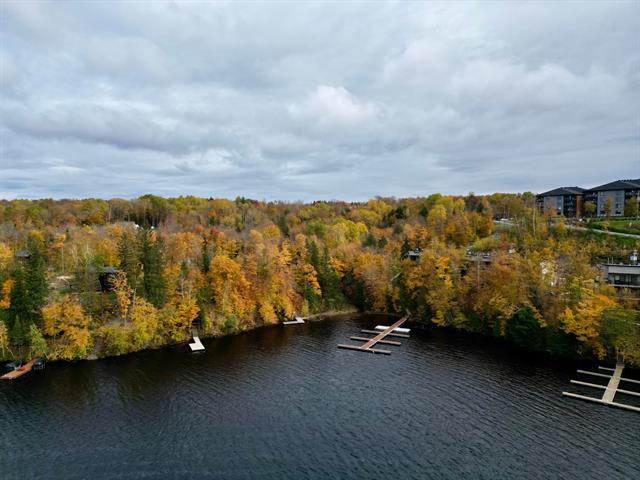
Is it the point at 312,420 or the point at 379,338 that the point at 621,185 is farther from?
the point at 312,420

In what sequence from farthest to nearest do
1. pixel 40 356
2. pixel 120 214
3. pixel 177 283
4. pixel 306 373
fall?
1. pixel 120 214
2. pixel 177 283
3. pixel 40 356
4. pixel 306 373

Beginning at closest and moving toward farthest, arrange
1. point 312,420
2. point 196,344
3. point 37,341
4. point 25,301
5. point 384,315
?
1. point 312,420
2. point 37,341
3. point 25,301
4. point 196,344
5. point 384,315

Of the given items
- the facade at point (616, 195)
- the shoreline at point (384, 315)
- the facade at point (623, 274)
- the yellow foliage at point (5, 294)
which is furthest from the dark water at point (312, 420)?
the facade at point (616, 195)

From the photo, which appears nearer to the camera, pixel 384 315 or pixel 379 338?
pixel 379 338

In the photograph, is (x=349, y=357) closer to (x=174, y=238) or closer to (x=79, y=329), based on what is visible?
(x=79, y=329)

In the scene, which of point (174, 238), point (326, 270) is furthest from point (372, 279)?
point (174, 238)

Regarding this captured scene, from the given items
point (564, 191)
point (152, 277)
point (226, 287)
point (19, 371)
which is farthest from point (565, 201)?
point (19, 371)

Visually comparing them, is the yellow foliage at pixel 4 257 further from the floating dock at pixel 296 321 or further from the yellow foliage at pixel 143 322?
the floating dock at pixel 296 321
